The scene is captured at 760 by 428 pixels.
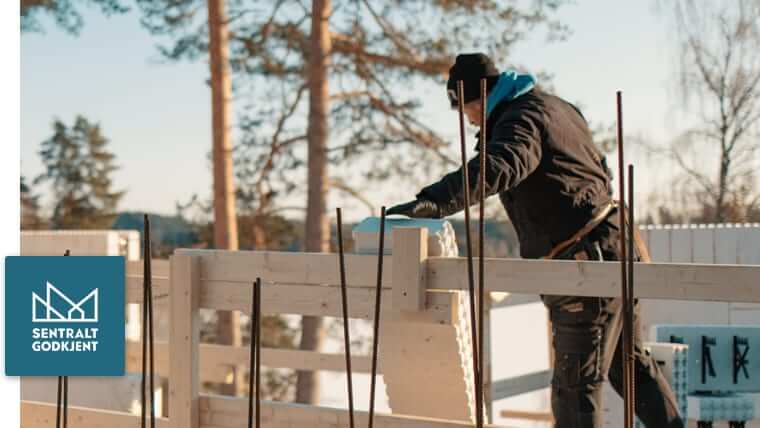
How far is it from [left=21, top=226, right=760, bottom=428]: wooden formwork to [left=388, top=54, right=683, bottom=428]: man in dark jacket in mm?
280

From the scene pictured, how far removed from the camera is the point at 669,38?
11594 mm

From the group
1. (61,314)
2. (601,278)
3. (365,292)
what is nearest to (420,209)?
(365,292)

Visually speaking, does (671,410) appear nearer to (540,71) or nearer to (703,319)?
(703,319)

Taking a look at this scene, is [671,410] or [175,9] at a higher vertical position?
[175,9]

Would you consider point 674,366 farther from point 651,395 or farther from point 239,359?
point 239,359

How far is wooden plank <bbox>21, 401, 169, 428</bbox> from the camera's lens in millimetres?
3793

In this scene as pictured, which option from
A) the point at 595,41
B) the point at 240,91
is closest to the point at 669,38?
the point at 595,41

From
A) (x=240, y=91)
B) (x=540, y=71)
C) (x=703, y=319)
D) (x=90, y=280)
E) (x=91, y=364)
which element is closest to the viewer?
(x=90, y=280)

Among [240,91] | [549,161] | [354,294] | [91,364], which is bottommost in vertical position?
[91,364]

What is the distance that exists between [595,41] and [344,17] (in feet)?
8.64

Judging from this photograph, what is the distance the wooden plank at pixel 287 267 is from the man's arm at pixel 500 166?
26 cm

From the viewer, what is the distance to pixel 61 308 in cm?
420

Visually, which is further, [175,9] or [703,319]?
[175,9]

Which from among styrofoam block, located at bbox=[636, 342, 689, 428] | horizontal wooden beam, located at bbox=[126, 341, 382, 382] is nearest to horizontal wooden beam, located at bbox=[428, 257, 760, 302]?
styrofoam block, located at bbox=[636, 342, 689, 428]
